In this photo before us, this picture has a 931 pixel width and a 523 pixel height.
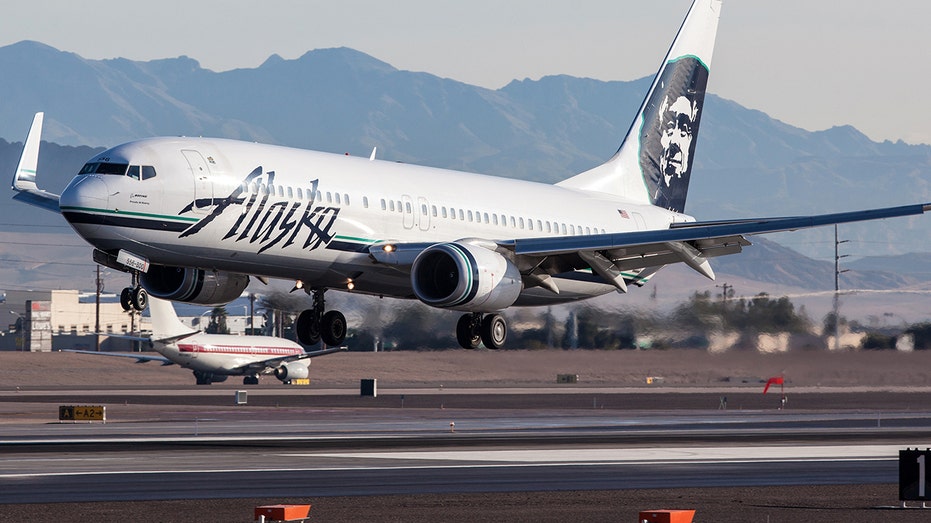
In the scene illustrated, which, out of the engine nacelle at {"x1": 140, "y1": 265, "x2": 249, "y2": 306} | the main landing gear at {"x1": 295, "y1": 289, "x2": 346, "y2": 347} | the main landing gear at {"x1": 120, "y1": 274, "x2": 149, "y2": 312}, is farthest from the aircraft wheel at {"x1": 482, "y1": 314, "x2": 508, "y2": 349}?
the main landing gear at {"x1": 120, "y1": 274, "x2": 149, "y2": 312}

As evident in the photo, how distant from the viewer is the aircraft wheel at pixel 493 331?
49.7m

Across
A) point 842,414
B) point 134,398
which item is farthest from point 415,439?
point 134,398

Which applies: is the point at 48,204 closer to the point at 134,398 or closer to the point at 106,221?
the point at 106,221

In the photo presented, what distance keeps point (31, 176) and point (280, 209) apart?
9822mm

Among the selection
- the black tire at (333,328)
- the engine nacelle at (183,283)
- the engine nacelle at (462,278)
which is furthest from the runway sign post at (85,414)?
the engine nacelle at (462,278)

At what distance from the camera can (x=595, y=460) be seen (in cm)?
4734

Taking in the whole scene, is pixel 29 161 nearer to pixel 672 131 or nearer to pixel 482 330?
pixel 482 330

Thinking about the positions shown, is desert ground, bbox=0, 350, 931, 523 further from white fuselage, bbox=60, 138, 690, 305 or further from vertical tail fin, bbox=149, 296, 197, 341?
vertical tail fin, bbox=149, 296, 197, 341

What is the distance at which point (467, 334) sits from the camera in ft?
164

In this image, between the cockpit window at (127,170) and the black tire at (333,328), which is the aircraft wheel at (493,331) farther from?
the cockpit window at (127,170)

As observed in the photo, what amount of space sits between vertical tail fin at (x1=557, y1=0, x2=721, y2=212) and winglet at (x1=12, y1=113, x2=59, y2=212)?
72.3 ft

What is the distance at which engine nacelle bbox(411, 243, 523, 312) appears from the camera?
45.7 m

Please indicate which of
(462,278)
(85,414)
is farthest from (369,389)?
(462,278)

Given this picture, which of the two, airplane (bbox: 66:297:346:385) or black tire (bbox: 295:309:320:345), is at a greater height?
black tire (bbox: 295:309:320:345)
